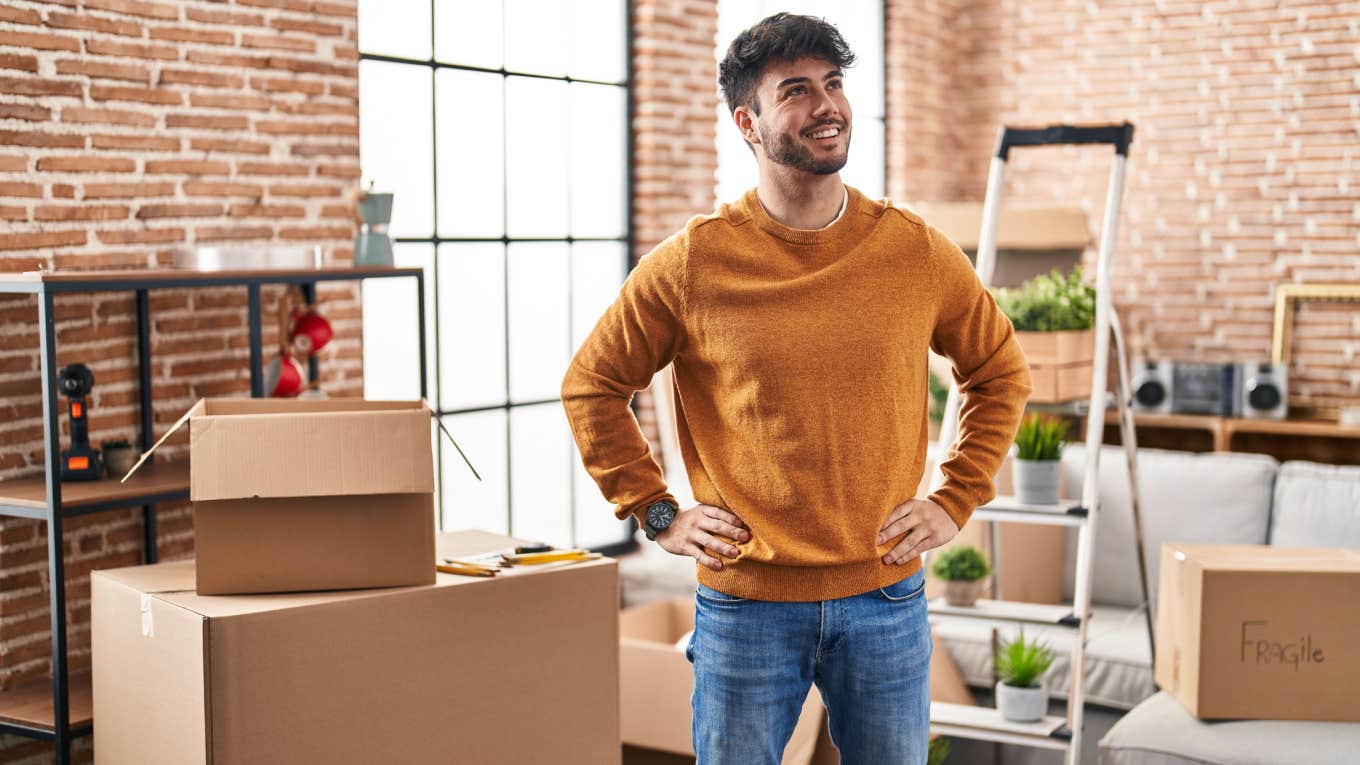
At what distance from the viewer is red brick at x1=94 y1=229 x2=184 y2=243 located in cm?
297

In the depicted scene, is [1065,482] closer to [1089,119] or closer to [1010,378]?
[1010,378]

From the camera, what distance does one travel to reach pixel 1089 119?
633 cm

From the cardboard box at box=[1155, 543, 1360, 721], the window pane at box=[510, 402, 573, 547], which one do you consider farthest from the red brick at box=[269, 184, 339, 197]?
the cardboard box at box=[1155, 543, 1360, 721]

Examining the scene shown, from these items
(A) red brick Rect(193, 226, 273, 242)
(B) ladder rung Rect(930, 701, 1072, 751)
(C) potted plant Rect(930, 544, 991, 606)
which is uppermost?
(A) red brick Rect(193, 226, 273, 242)

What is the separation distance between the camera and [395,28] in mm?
3855

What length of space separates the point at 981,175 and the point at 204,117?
4.41m

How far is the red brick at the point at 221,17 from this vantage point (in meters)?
3.12

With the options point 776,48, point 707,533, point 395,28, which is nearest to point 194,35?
point 395,28

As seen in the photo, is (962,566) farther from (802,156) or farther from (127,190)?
(127,190)

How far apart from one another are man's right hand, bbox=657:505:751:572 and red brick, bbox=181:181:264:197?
1769mm

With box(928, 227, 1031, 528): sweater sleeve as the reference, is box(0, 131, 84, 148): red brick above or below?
above

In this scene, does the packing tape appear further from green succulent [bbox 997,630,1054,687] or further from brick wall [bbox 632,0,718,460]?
brick wall [bbox 632,0,718,460]

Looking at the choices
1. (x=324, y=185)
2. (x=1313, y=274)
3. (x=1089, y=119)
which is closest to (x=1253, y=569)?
(x=324, y=185)

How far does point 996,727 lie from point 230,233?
6.75 feet
